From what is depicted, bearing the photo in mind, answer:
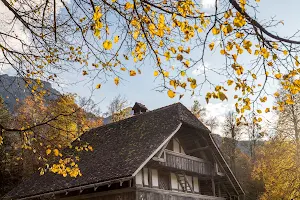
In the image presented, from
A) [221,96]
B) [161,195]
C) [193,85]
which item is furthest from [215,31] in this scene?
[161,195]

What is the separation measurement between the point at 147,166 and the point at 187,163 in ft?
9.94

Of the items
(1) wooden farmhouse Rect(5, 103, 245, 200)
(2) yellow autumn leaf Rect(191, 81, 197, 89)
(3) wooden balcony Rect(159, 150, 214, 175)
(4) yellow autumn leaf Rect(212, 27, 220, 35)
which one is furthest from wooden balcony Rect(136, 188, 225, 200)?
(4) yellow autumn leaf Rect(212, 27, 220, 35)

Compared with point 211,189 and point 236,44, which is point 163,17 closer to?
point 236,44

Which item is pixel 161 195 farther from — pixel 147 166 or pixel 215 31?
pixel 215 31

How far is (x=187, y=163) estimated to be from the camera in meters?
18.5

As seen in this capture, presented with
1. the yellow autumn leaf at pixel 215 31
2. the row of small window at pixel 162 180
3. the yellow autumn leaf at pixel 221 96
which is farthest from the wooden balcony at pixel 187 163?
the yellow autumn leaf at pixel 215 31

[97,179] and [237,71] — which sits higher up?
Answer: [237,71]

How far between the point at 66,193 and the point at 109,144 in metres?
4.08

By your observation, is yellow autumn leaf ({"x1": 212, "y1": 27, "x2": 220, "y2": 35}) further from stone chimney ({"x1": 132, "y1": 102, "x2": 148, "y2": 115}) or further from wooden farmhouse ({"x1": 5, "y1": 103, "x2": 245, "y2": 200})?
stone chimney ({"x1": 132, "y1": 102, "x2": 148, "y2": 115})

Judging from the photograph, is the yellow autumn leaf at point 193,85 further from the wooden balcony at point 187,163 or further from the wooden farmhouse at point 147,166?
the wooden balcony at point 187,163

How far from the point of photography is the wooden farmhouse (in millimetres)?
14867

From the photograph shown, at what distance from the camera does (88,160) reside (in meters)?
17.8

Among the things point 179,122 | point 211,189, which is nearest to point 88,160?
point 179,122

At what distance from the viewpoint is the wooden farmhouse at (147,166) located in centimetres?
1487
